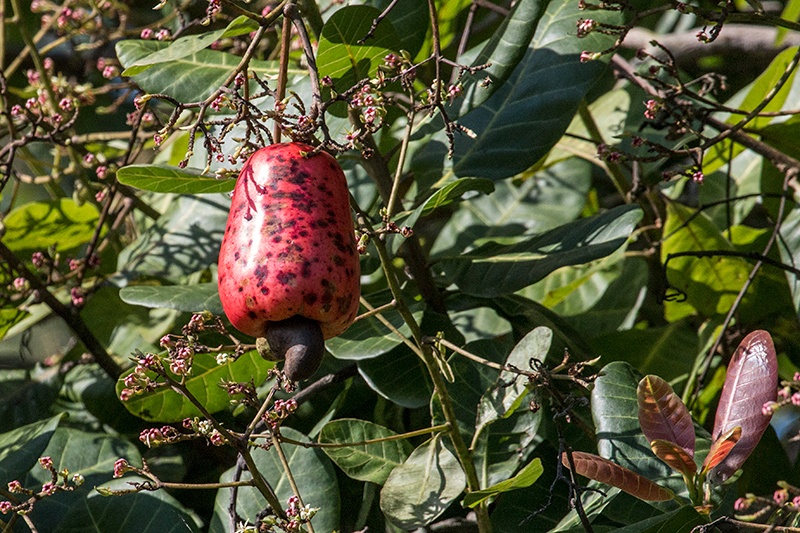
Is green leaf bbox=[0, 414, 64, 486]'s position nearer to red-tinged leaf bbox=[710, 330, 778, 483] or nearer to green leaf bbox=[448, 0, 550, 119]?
green leaf bbox=[448, 0, 550, 119]

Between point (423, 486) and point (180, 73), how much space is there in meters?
0.68

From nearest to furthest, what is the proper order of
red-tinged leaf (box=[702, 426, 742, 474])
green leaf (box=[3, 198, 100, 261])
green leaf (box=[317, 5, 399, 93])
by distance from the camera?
red-tinged leaf (box=[702, 426, 742, 474]), green leaf (box=[317, 5, 399, 93]), green leaf (box=[3, 198, 100, 261])

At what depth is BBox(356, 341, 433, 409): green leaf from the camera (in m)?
1.09

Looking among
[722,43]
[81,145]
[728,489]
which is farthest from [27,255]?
[722,43]

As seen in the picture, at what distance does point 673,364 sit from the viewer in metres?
1.40

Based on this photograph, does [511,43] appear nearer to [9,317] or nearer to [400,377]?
[400,377]

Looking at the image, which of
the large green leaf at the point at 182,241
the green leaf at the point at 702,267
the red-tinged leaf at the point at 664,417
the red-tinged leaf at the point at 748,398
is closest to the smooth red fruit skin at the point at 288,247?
the red-tinged leaf at the point at 664,417

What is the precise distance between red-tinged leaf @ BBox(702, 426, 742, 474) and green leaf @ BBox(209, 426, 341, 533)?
1.51 ft

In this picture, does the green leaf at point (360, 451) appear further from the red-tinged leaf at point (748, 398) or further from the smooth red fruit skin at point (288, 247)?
the red-tinged leaf at point (748, 398)

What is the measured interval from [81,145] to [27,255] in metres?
0.28

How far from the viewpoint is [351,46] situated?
96 centimetres

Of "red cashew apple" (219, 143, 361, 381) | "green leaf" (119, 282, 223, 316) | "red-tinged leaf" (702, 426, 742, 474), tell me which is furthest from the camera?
"green leaf" (119, 282, 223, 316)

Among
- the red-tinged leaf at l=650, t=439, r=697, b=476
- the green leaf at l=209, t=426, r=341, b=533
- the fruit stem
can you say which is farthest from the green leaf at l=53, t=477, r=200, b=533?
the red-tinged leaf at l=650, t=439, r=697, b=476

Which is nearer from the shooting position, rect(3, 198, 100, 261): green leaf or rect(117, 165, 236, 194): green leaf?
rect(117, 165, 236, 194): green leaf
